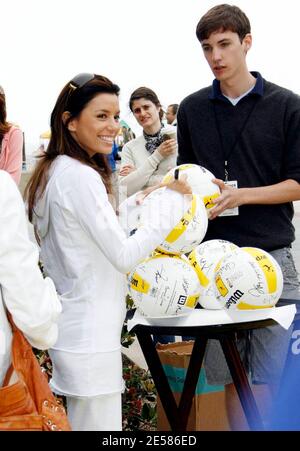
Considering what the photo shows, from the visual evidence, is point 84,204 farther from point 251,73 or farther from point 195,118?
point 251,73

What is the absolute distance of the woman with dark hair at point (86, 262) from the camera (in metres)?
2.05

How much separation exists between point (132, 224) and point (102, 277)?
12.8 inches

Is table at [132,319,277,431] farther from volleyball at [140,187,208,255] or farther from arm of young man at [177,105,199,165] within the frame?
arm of young man at [177,105,199,165]

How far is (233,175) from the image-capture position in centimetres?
278

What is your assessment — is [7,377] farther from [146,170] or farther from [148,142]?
[148,142]

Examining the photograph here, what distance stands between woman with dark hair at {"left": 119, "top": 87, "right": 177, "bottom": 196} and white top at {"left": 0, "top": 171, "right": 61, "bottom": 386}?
7.84 feet

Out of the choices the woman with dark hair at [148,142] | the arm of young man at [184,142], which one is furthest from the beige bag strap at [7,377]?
the woman with dark hair at [148,142]

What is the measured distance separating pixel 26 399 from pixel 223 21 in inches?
68.2

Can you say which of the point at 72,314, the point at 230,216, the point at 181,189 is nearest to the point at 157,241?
the point at 181,189

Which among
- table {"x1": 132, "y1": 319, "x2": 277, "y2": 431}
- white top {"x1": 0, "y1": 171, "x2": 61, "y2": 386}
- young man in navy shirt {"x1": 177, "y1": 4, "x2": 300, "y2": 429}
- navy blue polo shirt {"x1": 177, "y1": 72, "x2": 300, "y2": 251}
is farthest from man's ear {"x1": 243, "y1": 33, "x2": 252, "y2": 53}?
white top {"x1": 0, "y1": 171, "x2": 61, "y2": 386}

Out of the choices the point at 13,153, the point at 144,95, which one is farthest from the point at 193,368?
the point at 144,95

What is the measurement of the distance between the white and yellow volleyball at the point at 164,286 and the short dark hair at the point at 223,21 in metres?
1.00

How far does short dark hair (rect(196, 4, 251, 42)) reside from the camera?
271 centimetres

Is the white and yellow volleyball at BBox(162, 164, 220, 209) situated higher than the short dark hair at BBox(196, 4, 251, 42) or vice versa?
the short dark hair at BBox(196, 4, 251, 42)
